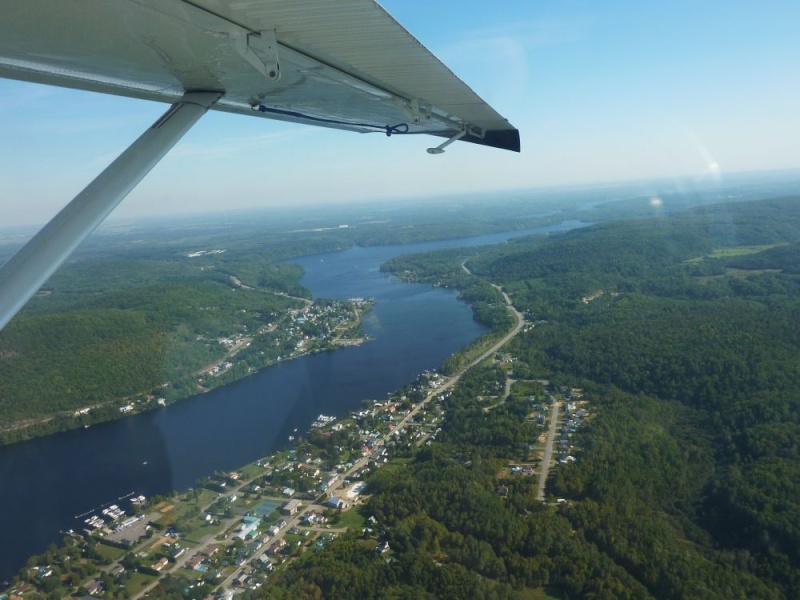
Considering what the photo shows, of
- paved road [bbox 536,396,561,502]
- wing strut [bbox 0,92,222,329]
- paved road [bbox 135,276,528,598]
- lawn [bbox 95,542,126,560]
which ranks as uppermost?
wing strut [bbox 0,92,222,329]

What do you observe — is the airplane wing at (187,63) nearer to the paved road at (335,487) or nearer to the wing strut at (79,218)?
the wing strut at (79,218)

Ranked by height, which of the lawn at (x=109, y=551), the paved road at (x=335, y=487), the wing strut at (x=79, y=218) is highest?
the wing strut at (x=79, y=218)

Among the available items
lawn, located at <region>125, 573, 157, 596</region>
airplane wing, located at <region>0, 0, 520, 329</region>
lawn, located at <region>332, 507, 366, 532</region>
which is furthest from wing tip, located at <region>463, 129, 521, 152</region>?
lawn, located at <region>125, 573, 157, 596</region>

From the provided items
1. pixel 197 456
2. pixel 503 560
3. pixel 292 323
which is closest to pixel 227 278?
pixel 292 323

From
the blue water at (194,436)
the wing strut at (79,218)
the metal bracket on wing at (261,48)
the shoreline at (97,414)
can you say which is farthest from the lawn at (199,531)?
the metal bracket on wing at (261,48)

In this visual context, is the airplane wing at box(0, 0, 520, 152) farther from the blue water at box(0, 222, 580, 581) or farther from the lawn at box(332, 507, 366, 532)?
the blue water at box(0, 222, 580, 581)

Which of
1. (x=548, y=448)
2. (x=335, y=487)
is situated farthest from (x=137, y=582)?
(x=548, y=448)

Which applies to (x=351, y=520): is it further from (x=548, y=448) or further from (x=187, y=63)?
(x=187, y=63)
